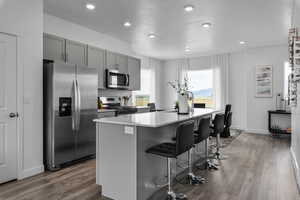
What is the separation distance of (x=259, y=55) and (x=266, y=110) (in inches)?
73.3

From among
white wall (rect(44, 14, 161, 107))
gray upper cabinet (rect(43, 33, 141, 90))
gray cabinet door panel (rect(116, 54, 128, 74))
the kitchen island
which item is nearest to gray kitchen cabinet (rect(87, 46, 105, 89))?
gray upper cabinet (rect(43, 33, 141, 90))

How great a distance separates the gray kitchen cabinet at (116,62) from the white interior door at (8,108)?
7.49 feet

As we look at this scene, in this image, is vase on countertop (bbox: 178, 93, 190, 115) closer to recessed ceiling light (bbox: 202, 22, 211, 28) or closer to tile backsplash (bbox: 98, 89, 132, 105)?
recessed ceiling light (bbox: 202, 22, 211, 28)

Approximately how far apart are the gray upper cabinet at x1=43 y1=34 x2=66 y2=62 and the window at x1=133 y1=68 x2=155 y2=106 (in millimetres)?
3565

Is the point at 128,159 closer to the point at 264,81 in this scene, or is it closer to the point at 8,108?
the point at 8,108

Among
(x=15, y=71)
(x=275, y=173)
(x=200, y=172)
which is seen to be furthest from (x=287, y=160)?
(x=15, y=71)

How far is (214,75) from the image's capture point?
7539 millimetres

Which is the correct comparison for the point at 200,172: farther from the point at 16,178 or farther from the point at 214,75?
the point at 214,75

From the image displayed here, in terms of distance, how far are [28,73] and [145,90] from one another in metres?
5.02

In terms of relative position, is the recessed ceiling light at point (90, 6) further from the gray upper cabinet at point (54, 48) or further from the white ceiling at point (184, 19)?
the gray upper cabinet at point (54, 48)

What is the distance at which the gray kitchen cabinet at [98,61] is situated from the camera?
4539mm

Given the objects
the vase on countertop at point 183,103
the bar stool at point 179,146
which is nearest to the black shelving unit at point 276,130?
the vase on countertop at point 183,103

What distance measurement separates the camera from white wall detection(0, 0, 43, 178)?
2.96 metres

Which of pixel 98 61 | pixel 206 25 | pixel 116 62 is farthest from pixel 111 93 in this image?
pixel 206 25
